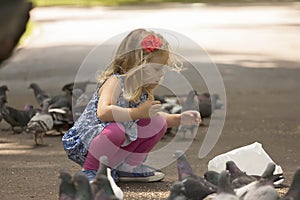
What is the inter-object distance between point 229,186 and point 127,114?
4.77 ft

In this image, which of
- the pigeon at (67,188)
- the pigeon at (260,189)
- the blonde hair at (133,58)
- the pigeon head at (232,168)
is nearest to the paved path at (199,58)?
the pigeon head at (232,168)

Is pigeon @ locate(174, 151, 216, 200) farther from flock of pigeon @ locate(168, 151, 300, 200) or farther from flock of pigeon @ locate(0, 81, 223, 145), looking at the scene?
flock of pigeon @ locate(0, 81, 223, 145)

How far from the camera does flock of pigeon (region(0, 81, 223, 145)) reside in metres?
8.45

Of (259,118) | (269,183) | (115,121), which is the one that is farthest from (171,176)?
(259,118)

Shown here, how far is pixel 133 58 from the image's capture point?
6.34 meters

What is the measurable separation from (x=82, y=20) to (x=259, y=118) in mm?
16844

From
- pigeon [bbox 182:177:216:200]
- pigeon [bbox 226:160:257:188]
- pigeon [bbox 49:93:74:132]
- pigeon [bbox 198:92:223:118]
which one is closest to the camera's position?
pigeon [bbox 182:177:216:200]

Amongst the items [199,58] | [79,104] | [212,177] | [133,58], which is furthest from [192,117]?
[199,58]

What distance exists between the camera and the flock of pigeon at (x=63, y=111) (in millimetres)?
8453

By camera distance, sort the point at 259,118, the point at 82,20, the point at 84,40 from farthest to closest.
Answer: the point at 82,20
the point at 84,40
the point at 259,118

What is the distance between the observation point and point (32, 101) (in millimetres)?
11109

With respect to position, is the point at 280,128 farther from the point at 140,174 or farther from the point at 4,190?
the point at 4,190

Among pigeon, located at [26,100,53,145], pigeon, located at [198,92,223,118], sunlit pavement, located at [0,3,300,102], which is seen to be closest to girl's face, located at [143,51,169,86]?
pigeon, located at [26,100,53,145]

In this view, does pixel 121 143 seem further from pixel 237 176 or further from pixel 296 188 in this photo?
pixel 296 188
